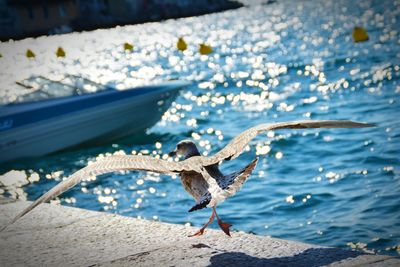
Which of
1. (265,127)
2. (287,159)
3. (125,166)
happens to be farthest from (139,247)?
(287,159)

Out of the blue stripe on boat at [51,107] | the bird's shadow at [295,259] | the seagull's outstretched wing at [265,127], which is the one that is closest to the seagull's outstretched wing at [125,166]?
the seagull's outstretched wing at [265,127]

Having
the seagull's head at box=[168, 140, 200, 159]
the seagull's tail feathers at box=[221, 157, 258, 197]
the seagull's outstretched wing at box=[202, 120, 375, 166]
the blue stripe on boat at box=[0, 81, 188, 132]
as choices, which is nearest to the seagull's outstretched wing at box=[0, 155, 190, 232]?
the seagull's outstretched wing at box=[202, 120, 375, 166]

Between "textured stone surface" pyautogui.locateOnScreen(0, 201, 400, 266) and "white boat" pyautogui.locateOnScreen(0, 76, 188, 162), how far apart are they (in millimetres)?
8351

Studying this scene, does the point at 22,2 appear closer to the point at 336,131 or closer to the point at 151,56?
the point at 151,56

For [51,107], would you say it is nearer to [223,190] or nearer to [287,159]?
[287,159]

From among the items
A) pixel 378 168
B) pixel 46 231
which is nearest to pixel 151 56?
pixel 378 168

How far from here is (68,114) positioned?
49.1ft

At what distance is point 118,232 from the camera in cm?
577

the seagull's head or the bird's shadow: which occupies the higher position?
the seagull's head

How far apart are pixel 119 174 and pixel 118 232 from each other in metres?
8.21

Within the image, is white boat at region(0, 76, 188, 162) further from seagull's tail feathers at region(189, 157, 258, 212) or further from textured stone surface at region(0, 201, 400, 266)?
seagull's tail feathers at region(189, 157, 258, 212)

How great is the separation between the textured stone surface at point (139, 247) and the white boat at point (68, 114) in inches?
329

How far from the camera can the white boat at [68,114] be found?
14.5m

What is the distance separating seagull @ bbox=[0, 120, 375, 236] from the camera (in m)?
4.68
